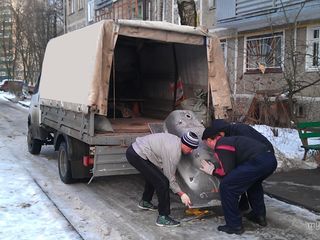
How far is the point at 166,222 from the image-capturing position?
20.2 feet

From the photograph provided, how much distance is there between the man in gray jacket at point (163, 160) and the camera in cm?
604

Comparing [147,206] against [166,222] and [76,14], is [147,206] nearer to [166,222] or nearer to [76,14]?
[166,222]

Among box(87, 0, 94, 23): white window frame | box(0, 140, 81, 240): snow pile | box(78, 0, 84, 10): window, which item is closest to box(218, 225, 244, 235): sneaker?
box(0, 140, 81, 240): snow pile

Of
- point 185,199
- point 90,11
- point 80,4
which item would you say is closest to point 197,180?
point 185,199

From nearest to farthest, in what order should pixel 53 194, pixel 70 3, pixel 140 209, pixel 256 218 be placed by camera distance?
pixel 256 218, pixel 140 209, pixel 53 194, pixel 70 3

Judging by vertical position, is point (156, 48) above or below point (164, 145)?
above

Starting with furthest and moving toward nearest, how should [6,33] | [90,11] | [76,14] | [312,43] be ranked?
1. [6,33]
2. [76,14]
3. [90,11]
4. [312,43]

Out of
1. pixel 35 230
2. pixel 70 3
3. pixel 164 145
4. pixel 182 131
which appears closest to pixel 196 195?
pixel 164 145

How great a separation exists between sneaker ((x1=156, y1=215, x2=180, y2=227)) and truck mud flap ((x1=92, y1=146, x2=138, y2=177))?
52.2 inches

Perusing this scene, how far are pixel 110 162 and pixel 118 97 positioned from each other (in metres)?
4.31

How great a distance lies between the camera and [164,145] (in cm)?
613

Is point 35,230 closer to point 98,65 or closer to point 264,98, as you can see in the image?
point 98,65

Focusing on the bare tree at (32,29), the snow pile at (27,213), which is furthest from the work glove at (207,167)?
the bare tree at (32,29)

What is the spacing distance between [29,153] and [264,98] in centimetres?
678
